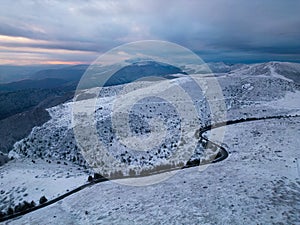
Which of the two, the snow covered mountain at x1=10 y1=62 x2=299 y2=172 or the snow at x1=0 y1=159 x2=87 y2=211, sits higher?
the snow covered mountain at x1=10 y1=62 x2=299 y2=172

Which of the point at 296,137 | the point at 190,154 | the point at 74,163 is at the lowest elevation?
the point at 74,163

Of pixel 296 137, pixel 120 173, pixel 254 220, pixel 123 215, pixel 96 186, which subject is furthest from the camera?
pixel 296 137

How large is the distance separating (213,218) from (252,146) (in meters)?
14.7

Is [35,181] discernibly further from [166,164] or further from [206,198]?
[206,198]

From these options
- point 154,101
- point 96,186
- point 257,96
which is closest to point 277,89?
point 257,96

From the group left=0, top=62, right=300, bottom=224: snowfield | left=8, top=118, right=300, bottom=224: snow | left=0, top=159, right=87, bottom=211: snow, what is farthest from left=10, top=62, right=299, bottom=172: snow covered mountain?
left=8, top=118, right=300, bottom=224: snow

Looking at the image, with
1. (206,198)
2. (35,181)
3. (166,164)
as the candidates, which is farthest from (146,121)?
(206,198)

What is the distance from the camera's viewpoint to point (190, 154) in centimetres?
2700

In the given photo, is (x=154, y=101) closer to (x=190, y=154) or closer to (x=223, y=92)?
(x=223, y=92)

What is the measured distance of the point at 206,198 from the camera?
14.1 metres

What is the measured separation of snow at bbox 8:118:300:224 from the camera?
479 inches

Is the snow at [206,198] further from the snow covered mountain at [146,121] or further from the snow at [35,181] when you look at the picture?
the snow covered mountain at [146,121]

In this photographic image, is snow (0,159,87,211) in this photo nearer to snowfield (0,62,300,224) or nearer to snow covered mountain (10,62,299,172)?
snowfield (0,62,300,224)

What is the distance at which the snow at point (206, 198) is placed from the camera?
12.2 meters
